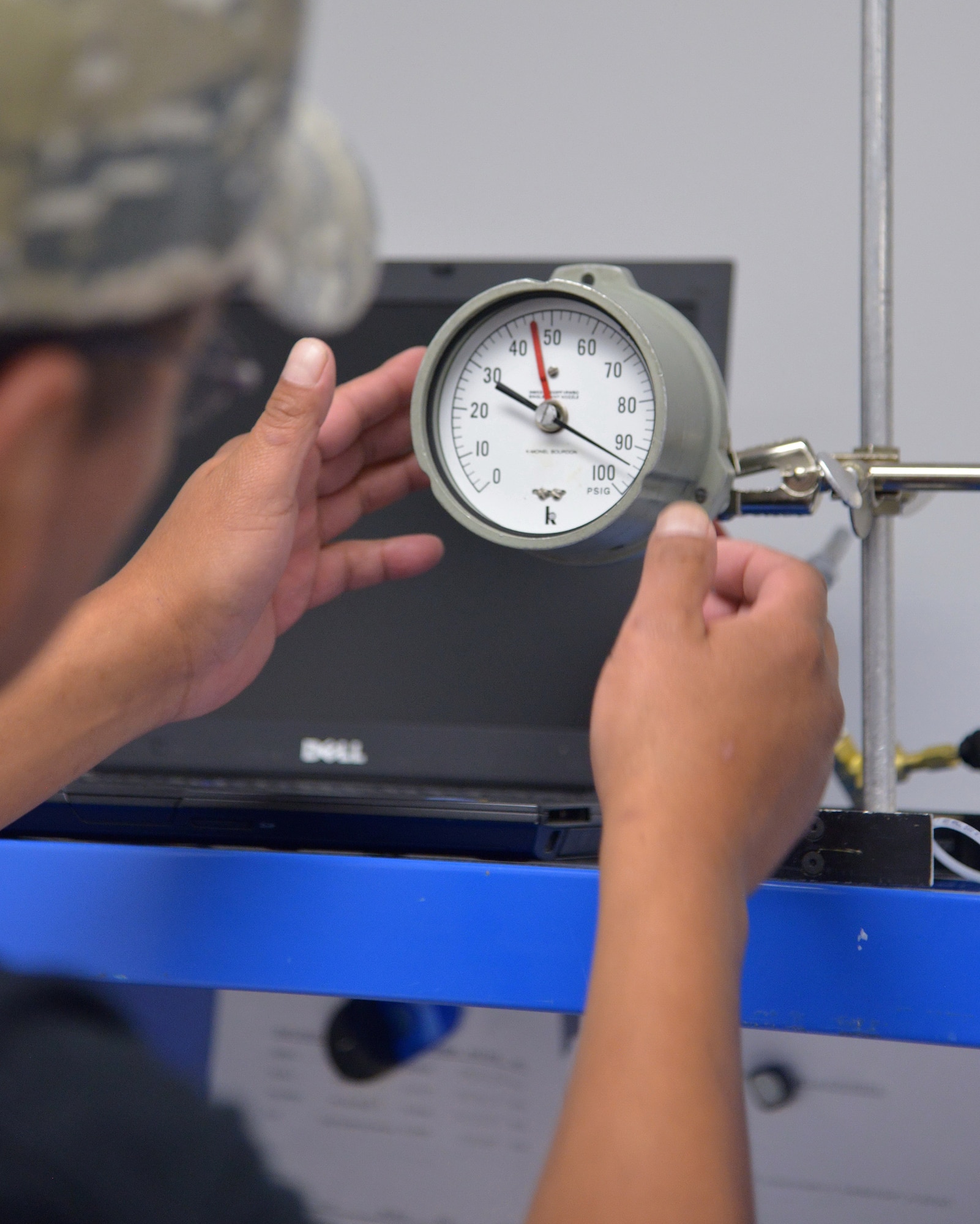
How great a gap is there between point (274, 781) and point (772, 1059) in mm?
658

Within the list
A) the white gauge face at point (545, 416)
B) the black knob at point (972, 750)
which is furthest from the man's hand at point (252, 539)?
the black knob at point (972, 750)

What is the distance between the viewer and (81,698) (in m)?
0.71

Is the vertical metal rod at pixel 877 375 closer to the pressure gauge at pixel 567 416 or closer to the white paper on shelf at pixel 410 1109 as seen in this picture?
the pressure gauge at pixel 567 416

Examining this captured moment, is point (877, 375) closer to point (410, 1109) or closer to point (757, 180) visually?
point (757, 180)

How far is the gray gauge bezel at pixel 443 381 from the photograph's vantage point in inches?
25.6

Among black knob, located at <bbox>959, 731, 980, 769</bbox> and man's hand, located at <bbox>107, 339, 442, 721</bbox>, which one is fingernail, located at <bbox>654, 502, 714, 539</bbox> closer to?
man's hand, located at <bbox>107, 339, 442, 721</bbox>

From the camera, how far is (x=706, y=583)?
22.0 inches

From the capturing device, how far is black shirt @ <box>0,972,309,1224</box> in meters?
0.35

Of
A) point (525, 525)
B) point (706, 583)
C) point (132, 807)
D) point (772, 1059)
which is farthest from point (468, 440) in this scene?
point (772, 1059)

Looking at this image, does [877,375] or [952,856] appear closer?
[952,856]

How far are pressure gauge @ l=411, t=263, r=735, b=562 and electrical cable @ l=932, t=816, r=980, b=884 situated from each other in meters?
0.25

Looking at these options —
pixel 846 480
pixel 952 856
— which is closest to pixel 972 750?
pixel 952 856

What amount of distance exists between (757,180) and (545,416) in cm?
92

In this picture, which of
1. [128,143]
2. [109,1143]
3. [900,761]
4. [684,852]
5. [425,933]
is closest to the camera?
[128,143]
